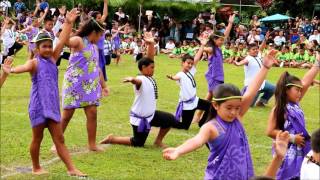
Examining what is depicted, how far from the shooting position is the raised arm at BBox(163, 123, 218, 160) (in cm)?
414

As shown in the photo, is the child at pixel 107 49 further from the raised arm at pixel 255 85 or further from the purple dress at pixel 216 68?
the raised arm at pixel 255 85

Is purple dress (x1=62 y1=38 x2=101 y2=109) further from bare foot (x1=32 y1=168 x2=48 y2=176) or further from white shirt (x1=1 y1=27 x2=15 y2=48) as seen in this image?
white shirt (x1=1 y1=27 x2=15 y2=48)

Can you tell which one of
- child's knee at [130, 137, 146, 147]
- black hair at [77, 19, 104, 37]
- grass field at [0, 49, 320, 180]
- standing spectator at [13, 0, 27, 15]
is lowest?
grass field at [0, 49, 320, 180]

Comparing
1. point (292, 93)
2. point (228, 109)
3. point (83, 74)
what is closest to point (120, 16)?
point (83, 74)

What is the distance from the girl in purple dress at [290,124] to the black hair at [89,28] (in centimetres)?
315

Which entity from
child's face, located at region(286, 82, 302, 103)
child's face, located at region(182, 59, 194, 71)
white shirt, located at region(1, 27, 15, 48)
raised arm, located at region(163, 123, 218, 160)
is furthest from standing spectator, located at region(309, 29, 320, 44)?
raised arm, located at region(163, 123, 218, 160)

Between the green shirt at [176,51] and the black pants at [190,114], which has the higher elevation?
the black pants at [190,114]

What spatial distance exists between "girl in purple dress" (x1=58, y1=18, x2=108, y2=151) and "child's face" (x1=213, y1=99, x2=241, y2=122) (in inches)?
142

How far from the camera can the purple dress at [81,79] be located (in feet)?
25.8

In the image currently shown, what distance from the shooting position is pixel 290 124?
562cm

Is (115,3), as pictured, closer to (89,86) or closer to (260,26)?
(260,26)

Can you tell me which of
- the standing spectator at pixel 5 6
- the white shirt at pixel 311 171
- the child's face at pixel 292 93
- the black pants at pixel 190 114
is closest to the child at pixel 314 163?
the white shirt at pixel 311 171

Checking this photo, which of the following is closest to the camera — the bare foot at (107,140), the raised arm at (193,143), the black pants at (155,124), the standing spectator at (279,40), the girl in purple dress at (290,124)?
the raised arm at (193,143)

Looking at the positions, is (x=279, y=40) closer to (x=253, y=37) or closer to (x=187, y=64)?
(x=253, y=37)
